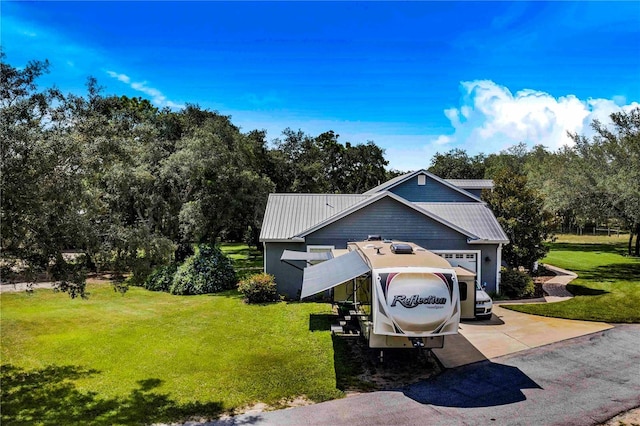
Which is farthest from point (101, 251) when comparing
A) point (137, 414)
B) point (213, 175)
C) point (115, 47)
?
point (213, 175)

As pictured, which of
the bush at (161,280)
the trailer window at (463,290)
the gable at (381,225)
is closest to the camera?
the trailer window at (463,290)

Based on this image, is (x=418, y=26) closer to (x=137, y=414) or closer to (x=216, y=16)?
(x=216, y=16)

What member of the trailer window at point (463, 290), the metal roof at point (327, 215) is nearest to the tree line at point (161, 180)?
the metal roof at point (327, 215)

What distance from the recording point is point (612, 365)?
1097cm

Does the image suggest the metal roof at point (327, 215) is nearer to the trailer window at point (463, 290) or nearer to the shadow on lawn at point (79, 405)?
the trailer window at point (463, 290)

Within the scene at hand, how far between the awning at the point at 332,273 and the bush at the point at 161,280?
1228cm

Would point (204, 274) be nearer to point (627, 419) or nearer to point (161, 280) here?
point (161, 280)

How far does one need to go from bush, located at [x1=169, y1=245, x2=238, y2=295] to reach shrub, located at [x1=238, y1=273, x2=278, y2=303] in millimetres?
3415

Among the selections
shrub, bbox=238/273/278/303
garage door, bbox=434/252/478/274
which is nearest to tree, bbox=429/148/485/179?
garage door, bbox=434/252/478/274

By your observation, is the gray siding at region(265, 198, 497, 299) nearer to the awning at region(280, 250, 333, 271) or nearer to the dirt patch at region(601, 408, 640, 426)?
the awning at region(280, 250, 333, 271)

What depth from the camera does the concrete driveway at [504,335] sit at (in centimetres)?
1196

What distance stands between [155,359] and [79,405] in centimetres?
283

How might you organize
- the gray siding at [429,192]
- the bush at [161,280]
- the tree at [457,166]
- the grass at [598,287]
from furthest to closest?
the tree at [457,166] < the gray siding at [429,192] < the bush at [161,280] < the grass at [598,287]

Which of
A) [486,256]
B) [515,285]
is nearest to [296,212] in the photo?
[486,256]
